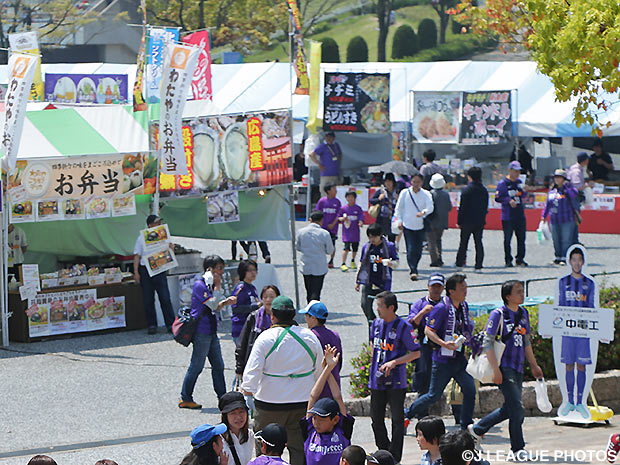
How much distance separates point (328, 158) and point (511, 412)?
59.3ft

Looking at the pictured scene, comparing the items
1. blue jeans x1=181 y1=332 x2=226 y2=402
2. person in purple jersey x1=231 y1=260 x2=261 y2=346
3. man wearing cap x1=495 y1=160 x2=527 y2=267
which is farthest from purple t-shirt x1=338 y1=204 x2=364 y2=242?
blue jeans x1=181 y1=332 x2=226 y2=402

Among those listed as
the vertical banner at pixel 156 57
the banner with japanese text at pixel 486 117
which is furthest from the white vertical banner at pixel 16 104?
the banner with japanese text at pixel 486 117

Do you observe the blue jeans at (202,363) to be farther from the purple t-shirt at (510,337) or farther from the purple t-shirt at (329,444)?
the purple t-shirt at (329,444)

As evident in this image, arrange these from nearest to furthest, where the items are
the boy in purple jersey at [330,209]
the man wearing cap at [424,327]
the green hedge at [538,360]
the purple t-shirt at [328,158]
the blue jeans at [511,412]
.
Answer: the blue jeans at [511,412] → the man wearing cap at [424,327] → the green hedge at [538,360] → the boy in purple jersey at [330,209] → the purple t-shirt at [328,158]

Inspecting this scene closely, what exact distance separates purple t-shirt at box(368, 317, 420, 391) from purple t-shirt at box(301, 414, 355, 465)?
5.68 feet

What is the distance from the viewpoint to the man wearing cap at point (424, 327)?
417 inches

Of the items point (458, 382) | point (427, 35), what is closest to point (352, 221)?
point (458, 382)

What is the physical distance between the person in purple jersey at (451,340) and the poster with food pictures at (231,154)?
747 centimetres

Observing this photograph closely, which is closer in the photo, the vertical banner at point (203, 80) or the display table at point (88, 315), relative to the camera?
the display table at point (88, 315)

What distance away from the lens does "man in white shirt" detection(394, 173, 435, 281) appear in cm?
1973

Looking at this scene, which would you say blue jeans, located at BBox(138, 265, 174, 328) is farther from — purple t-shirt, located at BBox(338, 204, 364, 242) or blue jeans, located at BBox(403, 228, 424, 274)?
blue jeans, located at BBox(403, 228, 424, 274)

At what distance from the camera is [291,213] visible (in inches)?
713

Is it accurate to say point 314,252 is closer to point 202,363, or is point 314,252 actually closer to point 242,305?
point 242,305

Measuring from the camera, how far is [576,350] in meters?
10.9
